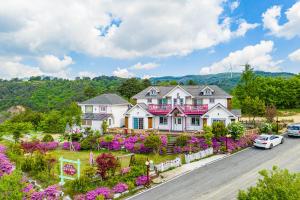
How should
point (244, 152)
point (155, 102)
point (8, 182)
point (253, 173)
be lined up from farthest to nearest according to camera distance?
1. point (155, 102)
2. point (244, 152)
3. point (253, 173)
4. point (8, 182)

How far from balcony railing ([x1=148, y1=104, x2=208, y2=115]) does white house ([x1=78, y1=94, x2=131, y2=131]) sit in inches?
281

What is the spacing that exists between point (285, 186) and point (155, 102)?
123 feet

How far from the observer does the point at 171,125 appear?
1708 inches

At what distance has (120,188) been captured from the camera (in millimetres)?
19719

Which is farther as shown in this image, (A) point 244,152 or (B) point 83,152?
(B) point 83,152

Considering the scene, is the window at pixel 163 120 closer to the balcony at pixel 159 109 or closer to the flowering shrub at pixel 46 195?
the balcony at pixel 159 109

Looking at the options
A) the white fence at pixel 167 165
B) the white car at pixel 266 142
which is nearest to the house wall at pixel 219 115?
the white car at pixel 266 142

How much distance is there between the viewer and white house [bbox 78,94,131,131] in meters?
46.6

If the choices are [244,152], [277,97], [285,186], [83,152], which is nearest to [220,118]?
[244,152]

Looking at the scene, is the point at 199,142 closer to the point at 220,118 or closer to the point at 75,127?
the point at 220,118

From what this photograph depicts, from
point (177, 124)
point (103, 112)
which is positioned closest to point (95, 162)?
point (177, 124)

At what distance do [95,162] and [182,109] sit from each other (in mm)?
20450

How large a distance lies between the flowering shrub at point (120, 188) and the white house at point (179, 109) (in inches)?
892

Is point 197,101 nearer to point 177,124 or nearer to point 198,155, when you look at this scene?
point 177,124
